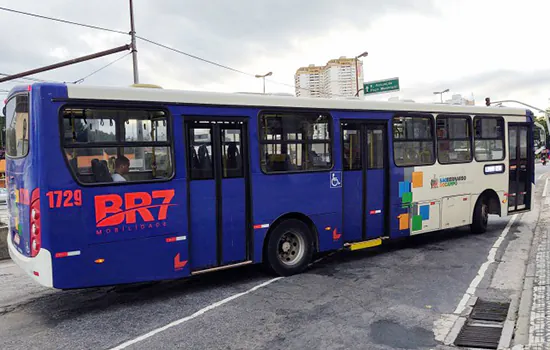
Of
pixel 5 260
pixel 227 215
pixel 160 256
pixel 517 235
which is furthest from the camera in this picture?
pixel 517 235

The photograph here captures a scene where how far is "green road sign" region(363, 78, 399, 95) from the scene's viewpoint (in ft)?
97.9

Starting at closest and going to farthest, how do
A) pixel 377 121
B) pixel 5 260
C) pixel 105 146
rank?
1. pixel 105 146
2. pixel 377 121
3. pixel 5 260

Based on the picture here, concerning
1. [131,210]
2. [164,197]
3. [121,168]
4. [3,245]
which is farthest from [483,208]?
[3,245]

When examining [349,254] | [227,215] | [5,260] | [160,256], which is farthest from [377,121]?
[5,260]

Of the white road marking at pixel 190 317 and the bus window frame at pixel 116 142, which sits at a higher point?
the bus window frame at pixel 116 142

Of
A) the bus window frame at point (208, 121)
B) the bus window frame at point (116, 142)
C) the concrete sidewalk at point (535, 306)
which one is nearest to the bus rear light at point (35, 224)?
the bus window frame at point (116, 142)

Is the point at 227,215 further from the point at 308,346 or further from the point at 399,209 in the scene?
the point at 399,209

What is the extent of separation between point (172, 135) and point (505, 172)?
355 inches

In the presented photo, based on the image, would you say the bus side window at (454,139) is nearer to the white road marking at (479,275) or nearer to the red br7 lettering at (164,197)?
the white road marking at (479,275)

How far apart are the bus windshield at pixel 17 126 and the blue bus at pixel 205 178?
0.03 m

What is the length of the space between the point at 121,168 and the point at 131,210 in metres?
0.56

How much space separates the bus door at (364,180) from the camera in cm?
862

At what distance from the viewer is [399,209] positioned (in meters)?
9.43

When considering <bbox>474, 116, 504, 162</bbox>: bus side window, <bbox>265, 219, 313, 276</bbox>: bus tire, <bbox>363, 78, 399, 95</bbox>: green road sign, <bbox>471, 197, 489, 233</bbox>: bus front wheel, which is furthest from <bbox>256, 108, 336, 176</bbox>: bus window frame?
<bbox>363, 78, 399, 95</bbox>: green road sign
